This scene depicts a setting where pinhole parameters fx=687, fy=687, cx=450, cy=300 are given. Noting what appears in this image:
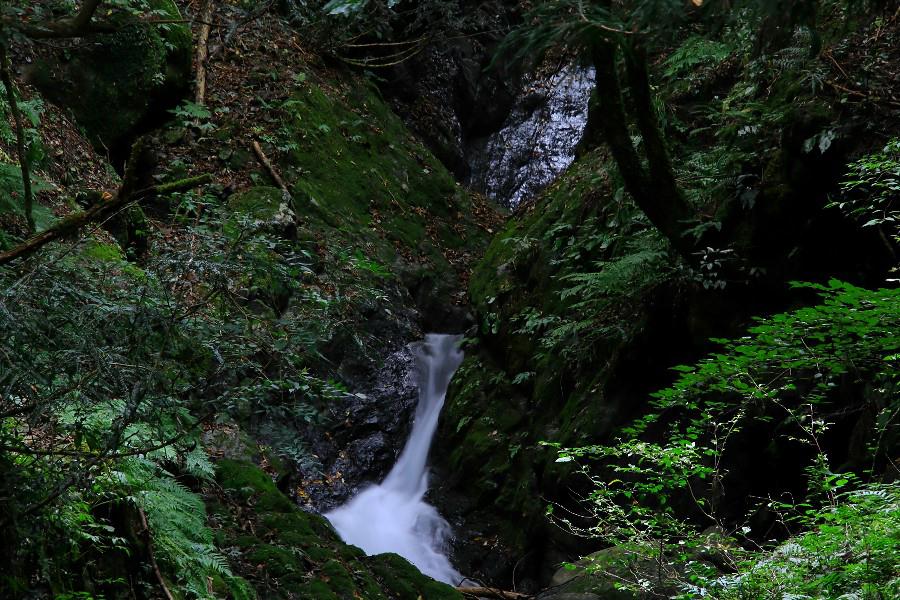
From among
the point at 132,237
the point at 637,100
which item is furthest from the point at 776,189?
the point at 132,237

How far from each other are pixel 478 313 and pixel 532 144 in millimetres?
8348

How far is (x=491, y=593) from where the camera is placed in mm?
7199

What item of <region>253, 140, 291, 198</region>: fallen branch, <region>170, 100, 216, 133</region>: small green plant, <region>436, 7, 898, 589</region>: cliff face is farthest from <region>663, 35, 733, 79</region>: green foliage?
<region>170, 100, 216, 133</region>: small green plant

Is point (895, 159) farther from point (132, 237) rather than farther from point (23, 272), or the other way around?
point (132, 237)

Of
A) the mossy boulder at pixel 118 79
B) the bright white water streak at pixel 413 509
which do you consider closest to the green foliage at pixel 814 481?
the bright white water streak at pixel 413 509

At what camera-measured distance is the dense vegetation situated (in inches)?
115

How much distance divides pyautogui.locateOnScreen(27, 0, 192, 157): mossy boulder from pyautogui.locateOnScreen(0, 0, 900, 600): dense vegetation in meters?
0.04

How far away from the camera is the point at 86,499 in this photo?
11.2 ft

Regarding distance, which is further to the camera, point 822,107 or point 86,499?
point 822,107

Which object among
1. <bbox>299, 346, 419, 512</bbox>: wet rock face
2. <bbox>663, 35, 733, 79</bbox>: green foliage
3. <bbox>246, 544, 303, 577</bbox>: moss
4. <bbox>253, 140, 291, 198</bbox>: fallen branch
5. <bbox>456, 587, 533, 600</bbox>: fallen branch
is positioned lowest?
<bbox>456, 587, 533, 600</bbox>: fallen branch

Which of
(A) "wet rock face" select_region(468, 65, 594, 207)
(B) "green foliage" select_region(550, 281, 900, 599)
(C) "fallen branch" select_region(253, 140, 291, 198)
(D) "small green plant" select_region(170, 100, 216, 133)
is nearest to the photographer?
(B) "green foliage" select_region(550, 281, 900, 599)

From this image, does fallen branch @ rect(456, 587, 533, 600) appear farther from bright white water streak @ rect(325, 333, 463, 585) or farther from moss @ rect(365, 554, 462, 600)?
moss @ rect(365, 554, 462, 600)

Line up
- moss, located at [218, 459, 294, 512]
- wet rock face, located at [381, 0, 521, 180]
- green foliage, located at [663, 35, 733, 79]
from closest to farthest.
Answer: moss, located at [218, 459, 294, 512]
green foliage, located at [663, 35, 733, 79]
wet rock face, located at [381, 0, 521, 180]

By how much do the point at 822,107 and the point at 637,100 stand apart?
152cm
